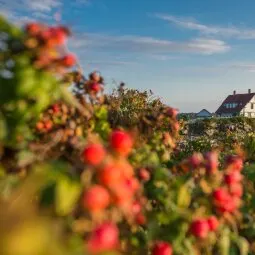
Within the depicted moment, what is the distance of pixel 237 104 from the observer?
75625 mm

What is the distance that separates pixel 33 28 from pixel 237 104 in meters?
76.4

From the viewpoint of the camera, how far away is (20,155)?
1815mm

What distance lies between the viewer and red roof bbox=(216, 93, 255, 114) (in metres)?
74.2

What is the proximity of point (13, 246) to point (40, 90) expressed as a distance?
3.04 feet

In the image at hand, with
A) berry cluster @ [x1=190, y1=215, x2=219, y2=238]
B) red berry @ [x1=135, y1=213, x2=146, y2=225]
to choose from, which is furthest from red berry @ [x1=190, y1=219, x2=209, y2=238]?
red berry @ [x1=135, y1=213, x2=146, y2=225]

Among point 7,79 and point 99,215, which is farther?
point 7,79

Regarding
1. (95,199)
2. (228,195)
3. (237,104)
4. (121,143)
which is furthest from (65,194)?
(237,104)

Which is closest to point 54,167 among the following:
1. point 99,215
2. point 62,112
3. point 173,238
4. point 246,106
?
point 99,215

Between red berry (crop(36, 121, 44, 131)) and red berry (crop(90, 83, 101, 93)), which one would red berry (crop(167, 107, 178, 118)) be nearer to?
red berry (crop(90, 83, 101, 93))

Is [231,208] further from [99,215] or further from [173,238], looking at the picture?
[99,215]

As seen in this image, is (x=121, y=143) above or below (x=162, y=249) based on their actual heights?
above

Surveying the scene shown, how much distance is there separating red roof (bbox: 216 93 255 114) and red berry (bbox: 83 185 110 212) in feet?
242

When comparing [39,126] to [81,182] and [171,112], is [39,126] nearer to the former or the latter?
[81,182]

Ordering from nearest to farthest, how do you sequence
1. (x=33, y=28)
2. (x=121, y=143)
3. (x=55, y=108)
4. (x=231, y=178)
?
(x=121, y=143) → (x=33, y=28) → (x=231, y=178) → (x=55, y=108)
